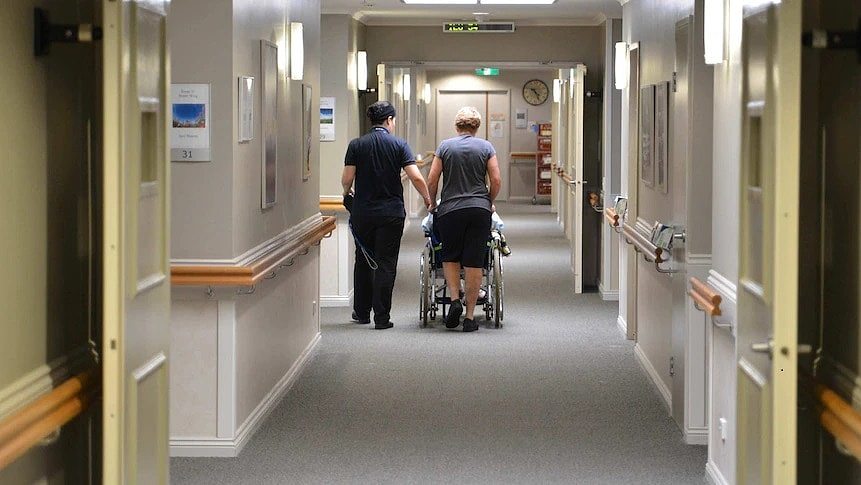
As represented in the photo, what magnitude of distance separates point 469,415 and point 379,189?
2745 millimetres

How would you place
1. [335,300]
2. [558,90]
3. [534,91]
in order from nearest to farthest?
[335,300]
[558,90]
[534,91]

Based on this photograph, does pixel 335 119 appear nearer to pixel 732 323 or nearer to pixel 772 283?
pixel 732 323

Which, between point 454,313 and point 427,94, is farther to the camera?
point 427,94

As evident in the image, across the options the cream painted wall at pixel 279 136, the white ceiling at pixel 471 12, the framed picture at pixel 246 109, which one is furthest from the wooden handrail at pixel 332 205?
the framed picture at pixel 246 109

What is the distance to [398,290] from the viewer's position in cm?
1143

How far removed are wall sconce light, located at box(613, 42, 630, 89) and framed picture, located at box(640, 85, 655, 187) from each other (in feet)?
3.37

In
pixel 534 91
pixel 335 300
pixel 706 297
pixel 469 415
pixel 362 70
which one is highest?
pixel 534 91

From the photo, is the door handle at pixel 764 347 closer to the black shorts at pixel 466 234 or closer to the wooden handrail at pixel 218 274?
the wooden handrail at pixel 218 274

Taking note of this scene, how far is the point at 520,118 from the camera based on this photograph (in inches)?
974

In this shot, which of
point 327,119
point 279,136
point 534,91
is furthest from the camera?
point 534,91

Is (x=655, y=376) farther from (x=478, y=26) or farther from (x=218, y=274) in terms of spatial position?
(x=478, y=26)

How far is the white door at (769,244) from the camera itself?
295cm

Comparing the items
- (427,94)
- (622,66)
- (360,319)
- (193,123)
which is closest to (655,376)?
(622,66)

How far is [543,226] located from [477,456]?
1322 centimetres
